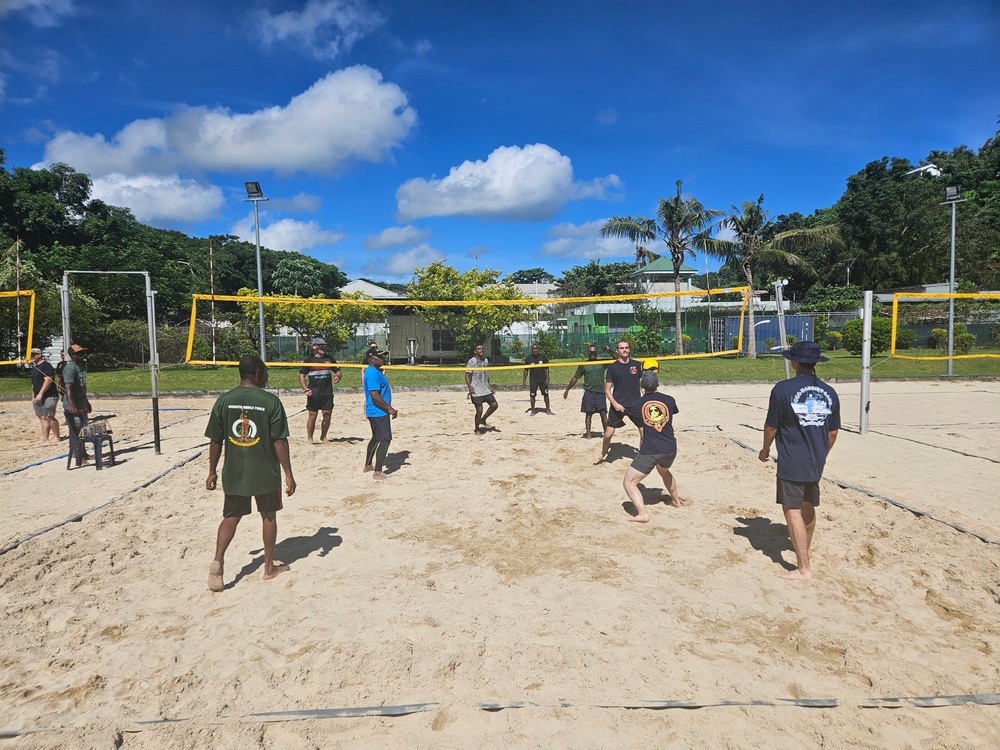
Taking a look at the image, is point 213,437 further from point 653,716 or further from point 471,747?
point 653,716

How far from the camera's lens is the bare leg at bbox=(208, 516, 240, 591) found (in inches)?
156

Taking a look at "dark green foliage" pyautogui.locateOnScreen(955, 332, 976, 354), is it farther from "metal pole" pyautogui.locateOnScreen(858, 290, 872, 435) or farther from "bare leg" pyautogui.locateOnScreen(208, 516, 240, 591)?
"bare leg" pyautogui.locateOnScreen(208, 516, 240, 591)

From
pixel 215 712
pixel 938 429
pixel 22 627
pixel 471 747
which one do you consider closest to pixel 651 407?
pixel 471 747

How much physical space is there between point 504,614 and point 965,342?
25.0 meters

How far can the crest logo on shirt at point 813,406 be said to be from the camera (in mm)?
3965

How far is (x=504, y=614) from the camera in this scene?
12.0 ft

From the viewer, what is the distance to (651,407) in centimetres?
527

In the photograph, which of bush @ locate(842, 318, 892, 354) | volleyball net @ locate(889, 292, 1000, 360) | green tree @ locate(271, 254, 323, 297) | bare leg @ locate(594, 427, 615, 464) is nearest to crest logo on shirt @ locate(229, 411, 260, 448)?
bare leg @ locate(594, 427, 615, 464)

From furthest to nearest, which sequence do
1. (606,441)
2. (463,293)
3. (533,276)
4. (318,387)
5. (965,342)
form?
(533,276)
(463,293)
(965,342)
(318,387)
(606,441)

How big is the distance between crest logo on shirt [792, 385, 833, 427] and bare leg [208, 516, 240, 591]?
12.7ft

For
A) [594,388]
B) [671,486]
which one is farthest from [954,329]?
[671,486]

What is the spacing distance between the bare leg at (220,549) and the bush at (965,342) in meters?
25.8

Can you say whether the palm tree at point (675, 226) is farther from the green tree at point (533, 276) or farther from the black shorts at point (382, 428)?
the green tree at point (533, 276)

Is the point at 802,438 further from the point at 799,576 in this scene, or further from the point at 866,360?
the point at 866,360
